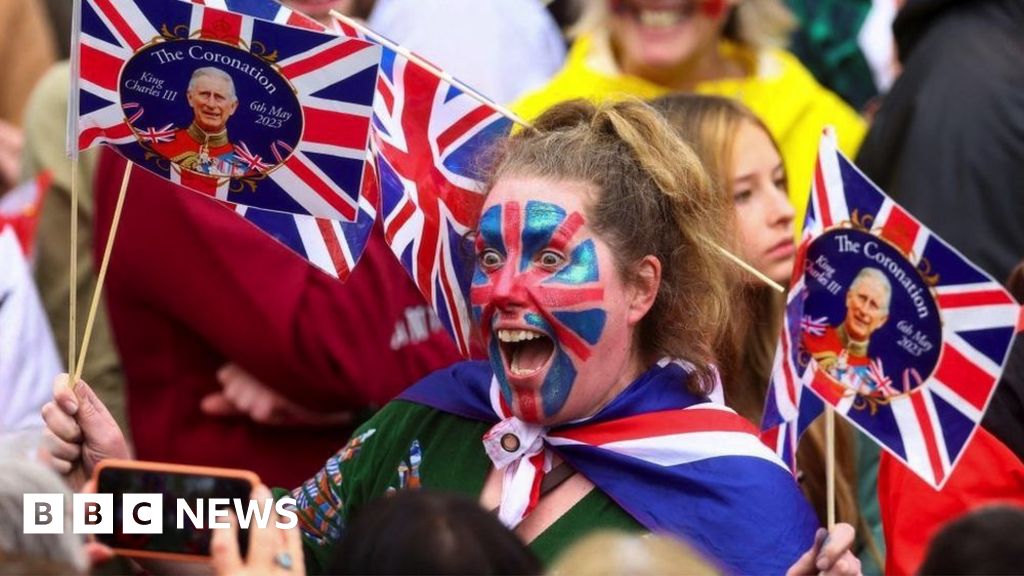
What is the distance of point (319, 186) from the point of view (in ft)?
14.1

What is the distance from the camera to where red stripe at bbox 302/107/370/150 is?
4.27 metres

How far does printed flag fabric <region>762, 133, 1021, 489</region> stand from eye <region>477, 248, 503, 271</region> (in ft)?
2.38

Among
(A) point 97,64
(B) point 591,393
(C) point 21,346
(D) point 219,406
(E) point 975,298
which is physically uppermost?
(A) point 97,64

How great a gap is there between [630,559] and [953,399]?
1570 mm

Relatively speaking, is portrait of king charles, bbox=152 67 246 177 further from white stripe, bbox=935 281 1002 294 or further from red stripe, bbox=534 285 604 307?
white stripe, bbox=935 281 1002 294

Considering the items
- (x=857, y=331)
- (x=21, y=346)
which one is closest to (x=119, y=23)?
(x=21, y=346)

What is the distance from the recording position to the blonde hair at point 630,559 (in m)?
2.80

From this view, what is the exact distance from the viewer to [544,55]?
652cm

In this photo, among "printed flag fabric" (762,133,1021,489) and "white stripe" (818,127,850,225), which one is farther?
"white stripe" (818,127,850,225)

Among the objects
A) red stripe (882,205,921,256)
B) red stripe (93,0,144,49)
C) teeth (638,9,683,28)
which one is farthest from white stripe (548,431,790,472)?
teeth (638,9,683,28)

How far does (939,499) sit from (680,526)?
760 mm

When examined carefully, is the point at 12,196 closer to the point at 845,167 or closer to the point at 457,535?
the point at 845,167

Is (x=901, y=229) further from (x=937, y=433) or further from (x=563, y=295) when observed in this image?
(x=563, y=295)

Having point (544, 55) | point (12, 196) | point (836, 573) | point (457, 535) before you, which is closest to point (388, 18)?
point (544, 55)
